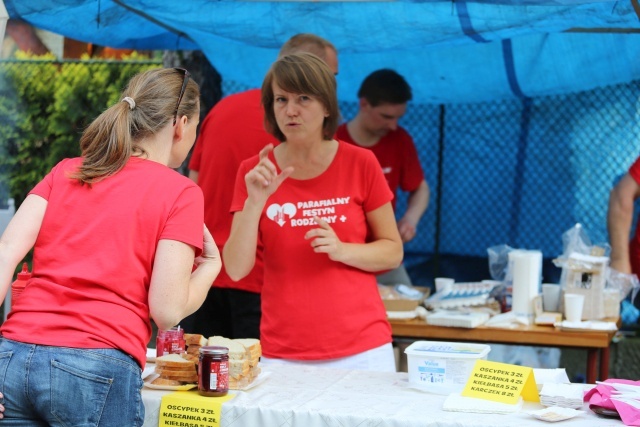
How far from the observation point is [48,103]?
278 inches

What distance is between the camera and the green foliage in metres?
6.93

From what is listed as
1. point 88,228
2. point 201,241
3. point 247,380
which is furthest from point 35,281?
point 247,380

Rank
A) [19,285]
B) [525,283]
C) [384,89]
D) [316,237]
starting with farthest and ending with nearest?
[384,89] → [525,283] → [316,237] → [19,285]

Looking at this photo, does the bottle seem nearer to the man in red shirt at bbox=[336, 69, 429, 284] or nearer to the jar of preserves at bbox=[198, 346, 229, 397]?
the jar of preserves at bbox=[198, 346, 229, 397]

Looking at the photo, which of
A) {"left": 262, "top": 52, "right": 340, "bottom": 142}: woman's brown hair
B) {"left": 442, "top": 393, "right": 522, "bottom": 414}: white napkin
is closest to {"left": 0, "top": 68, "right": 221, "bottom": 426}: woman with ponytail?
{"left": 442, "top": 393, "right": 522, "bottom": 414}: white napkin

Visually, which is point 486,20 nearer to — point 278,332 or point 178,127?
point 278,332

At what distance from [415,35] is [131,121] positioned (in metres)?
2.52

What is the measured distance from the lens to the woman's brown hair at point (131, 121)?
223cm

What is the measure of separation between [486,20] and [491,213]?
2219 mm

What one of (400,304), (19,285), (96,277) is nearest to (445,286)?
(400,304)

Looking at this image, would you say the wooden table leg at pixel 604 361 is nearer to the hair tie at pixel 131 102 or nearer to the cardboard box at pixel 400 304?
the cardboard box at pixel 400 304

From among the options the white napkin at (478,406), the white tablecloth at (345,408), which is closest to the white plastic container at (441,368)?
the white tablecloth at (345,408)

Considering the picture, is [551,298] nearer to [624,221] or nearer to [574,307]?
[574,307]

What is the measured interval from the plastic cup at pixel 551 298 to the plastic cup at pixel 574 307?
21 cm
